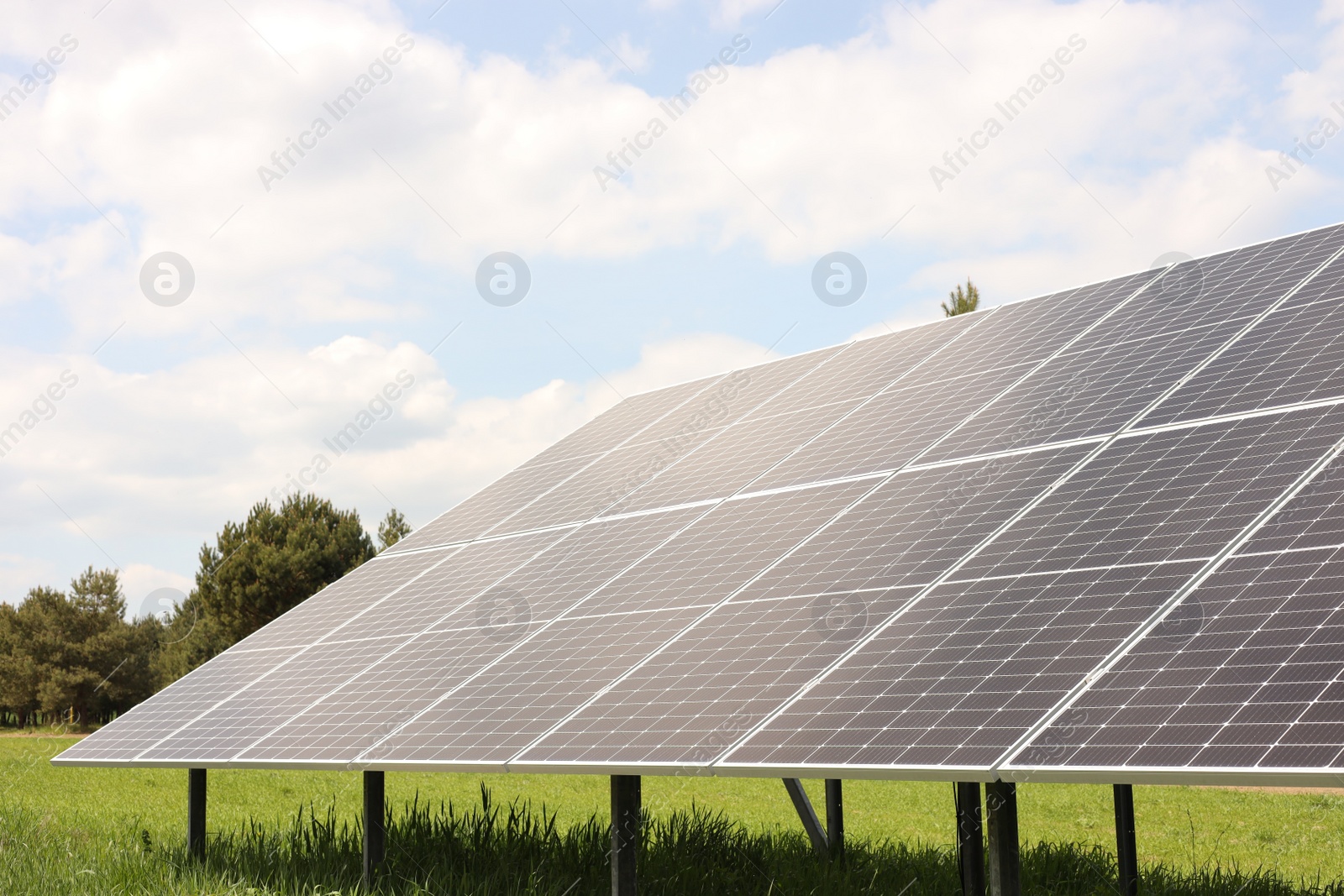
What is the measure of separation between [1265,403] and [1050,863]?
6840 mm

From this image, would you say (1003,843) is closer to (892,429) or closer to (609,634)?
(609,634)

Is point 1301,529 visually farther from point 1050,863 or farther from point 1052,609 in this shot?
point 1050,863

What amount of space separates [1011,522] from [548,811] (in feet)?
59.9

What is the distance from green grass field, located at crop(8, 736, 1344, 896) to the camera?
12.0 metres

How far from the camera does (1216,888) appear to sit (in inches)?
455

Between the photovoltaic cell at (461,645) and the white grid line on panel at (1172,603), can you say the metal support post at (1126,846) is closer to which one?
the white grid line on panel at (1172,603)

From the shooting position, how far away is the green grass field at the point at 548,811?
39.4ft

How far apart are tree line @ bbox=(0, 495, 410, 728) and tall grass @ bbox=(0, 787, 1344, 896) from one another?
4115 cm

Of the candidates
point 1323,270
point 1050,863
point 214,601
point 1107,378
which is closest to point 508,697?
point 1107,378

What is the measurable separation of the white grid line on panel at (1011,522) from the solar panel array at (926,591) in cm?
3

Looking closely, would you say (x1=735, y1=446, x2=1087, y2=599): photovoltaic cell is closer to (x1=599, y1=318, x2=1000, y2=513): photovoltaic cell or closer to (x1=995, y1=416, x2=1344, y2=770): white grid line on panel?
(x1=995, y1=416, x2=1344, y2=770): white grid line on panel

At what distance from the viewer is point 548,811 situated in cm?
Result: 2428

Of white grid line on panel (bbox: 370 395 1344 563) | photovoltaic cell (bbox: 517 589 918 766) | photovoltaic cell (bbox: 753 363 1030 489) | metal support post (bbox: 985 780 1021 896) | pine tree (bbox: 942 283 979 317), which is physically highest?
pine tree (bbox: 942 283 979 317)

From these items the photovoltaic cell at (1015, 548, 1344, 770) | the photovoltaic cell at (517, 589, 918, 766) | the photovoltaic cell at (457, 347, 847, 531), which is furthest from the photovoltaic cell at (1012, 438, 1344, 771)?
the photovoltaic cell at (457, 347, 847, 531)
